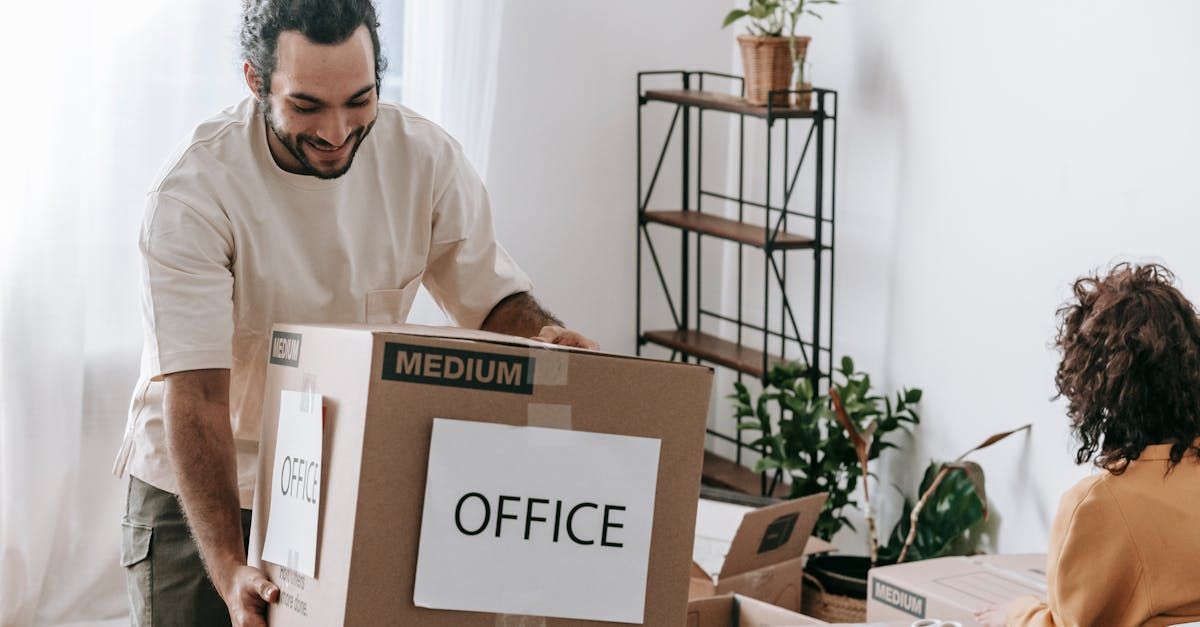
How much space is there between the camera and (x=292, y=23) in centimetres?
138

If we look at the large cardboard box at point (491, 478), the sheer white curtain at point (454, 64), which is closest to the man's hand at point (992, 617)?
the large cardboard box at point (491, 478)

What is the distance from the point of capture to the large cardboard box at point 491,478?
1.05m

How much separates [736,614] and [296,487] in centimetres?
98

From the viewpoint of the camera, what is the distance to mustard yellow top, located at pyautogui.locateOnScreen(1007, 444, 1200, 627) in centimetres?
165

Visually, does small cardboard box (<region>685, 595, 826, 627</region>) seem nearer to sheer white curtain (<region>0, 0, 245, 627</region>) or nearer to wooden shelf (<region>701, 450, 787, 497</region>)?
wooden shelf (<region>701, 450, 787, 497</region>)

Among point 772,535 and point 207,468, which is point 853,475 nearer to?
point 772,535

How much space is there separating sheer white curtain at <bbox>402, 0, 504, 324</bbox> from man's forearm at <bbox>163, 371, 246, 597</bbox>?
1.79m

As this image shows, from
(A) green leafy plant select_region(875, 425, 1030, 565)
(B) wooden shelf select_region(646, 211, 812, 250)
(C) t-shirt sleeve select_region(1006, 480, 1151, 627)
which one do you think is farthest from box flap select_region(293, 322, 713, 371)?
(B) wooden shelf select_region(646, 211, 812, 250)

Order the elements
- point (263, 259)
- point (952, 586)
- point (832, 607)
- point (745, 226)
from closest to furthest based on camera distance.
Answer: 1. point (263, 259)
2. point (952, 586)
3. point (832, 607)
4. point (745, 226)

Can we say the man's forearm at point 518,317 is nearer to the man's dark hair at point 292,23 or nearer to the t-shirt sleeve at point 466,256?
the t-shirt sleeve at point 466,256

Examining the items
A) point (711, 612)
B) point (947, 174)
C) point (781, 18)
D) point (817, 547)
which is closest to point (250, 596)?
point (711, 612)

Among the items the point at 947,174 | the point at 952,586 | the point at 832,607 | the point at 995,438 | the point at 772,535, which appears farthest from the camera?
the point at 947,174

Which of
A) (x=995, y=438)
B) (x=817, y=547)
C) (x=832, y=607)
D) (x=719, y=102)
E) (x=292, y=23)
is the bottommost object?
(x=832, y=607)

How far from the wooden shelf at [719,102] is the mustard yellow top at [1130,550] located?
1457 mm
